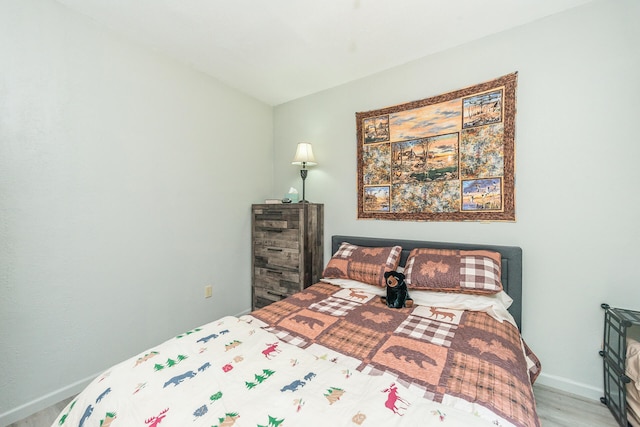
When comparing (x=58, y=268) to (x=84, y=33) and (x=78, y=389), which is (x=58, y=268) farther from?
(x=84, y=33)

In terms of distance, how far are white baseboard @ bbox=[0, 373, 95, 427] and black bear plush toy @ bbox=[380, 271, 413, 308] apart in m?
2.23

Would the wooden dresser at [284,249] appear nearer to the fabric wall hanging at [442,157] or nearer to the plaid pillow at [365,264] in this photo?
the plaid pillow at [365,264]

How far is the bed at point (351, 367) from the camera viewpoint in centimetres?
77

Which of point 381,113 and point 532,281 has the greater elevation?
point 381,113

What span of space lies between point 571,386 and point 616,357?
0.39m

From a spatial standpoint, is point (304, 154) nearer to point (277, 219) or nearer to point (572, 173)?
point (277, 219)

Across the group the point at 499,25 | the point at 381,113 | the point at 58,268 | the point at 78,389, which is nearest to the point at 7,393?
the point at 78,389

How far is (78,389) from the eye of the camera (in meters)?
1.76

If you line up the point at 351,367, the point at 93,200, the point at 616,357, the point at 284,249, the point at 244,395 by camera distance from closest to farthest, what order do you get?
the point at 244,395
the point at 351,367
the point at 616,357
the point at 93,200
the point at 284,249

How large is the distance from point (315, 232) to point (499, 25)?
90.5 inches

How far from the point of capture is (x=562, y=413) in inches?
60.8

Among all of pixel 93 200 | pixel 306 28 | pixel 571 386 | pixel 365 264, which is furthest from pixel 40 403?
pixel 571 386

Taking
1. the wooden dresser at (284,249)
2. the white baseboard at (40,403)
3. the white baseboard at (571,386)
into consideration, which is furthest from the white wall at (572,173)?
the white baseboard at (40,403)

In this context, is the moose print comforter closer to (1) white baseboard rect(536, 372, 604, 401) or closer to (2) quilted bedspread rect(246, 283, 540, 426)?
(2) quilted bedspread rect(246, 283, 540, 426)
